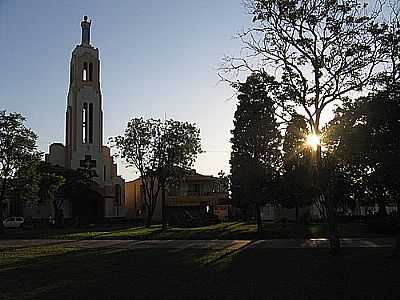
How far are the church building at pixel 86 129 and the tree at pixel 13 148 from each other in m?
30.7

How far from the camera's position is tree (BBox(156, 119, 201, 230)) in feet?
178

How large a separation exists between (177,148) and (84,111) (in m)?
29.8

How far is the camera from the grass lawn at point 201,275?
1366 cm

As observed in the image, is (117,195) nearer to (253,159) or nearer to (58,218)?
(58,218)

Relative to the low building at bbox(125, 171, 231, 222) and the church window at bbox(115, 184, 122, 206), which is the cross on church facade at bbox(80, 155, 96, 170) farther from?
the low building at bbox(125, 171, 231, 222)

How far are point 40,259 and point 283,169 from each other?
23.3 meters

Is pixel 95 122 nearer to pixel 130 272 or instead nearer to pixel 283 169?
pixel 283 169

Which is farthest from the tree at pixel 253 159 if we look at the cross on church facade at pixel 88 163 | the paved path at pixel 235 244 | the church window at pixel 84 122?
the church window at pixel 84 122

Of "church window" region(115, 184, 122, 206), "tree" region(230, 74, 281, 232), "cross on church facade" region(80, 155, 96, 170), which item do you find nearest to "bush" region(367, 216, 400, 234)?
"tree" region(230, 74, 281, 232)

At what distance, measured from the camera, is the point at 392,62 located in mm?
→ 23500

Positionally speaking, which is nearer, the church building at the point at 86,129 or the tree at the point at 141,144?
the tree at the point at 141,144

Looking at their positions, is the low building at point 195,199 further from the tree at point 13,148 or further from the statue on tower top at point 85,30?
the tree at point 13,148

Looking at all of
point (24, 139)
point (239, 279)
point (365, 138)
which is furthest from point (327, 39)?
point (24, 139)

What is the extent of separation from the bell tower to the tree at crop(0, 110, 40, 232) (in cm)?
3125
